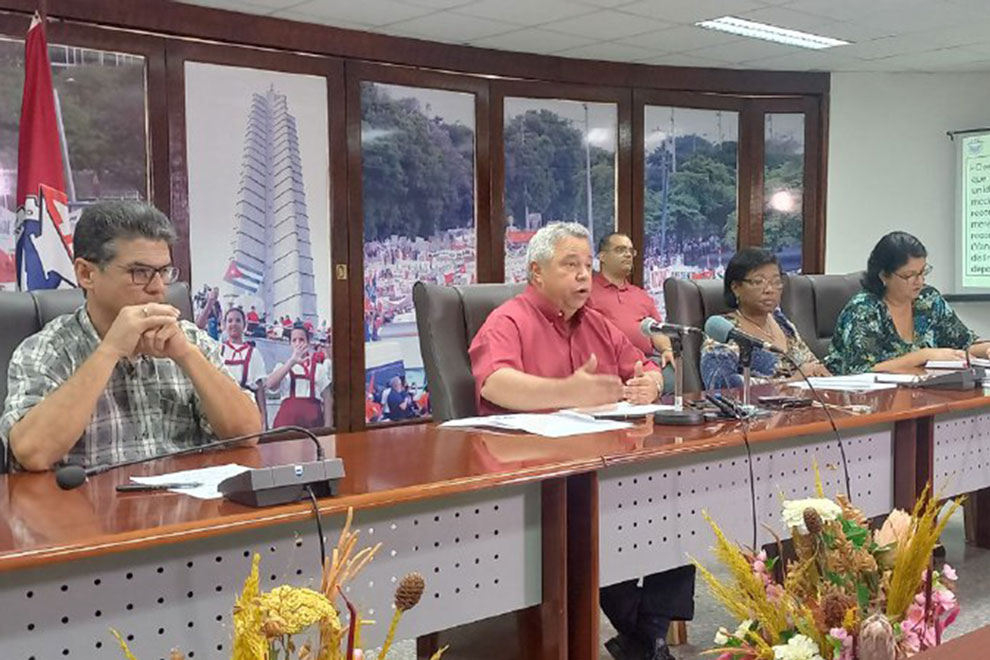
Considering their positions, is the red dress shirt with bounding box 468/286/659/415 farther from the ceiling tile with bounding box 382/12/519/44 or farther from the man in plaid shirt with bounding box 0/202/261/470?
the ceiling tile with bounding box 382/12/519/44

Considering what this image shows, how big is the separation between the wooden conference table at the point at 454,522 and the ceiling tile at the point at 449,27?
305cm

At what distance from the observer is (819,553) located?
0.94 metres

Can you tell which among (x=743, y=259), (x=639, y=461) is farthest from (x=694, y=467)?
(x=743, y=259)

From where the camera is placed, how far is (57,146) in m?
3.82

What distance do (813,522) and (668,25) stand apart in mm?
4465

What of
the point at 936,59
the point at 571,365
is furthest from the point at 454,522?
the point at 936,59

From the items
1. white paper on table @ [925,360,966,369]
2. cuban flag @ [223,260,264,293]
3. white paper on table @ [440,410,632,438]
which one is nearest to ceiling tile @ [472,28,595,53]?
cuban flag @ [223,260,264,293]

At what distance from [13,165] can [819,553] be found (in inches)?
155

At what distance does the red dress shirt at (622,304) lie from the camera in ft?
14.8

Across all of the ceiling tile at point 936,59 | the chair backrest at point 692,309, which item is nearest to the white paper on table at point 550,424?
the chair backrest at point 692,309

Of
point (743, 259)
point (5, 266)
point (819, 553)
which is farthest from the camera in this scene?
point (5, 266)

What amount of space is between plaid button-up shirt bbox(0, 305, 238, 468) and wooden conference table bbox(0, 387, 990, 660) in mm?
180

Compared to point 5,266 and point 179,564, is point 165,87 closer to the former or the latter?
point 5,266

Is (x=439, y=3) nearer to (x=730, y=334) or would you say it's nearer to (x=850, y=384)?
(x=850, y=384)
